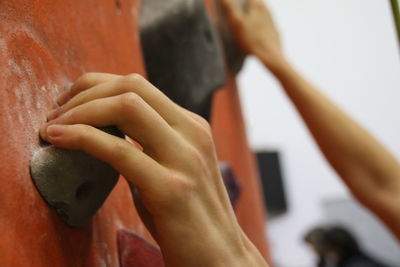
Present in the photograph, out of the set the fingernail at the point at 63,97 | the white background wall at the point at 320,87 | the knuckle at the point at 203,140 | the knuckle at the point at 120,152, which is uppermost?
the fingernail at the point at 63,97

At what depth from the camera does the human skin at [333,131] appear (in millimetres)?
966

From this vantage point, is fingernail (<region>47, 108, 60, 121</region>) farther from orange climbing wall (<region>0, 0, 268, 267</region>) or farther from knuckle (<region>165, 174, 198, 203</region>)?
knuckle (<region>165, 174, 198, 203</region>)

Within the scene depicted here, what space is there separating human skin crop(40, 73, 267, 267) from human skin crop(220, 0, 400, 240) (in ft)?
2.11

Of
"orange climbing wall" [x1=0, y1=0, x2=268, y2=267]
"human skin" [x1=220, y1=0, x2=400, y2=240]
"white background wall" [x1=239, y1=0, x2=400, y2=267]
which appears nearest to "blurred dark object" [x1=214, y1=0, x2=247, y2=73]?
"human skin" [x1=220, y1=0, x2=400, y2=240]

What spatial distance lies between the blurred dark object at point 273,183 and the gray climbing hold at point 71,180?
3.16m

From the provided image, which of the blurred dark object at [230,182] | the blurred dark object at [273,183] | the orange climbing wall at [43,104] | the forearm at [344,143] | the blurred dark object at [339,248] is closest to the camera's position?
the orange climbing wall at [43,104]

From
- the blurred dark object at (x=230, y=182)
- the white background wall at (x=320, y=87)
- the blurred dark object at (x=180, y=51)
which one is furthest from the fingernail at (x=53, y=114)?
the white background wall at (x=320, y=87)

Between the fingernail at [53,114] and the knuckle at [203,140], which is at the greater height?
the fingernail at [53,114]

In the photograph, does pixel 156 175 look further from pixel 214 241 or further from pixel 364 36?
pixel 364 36

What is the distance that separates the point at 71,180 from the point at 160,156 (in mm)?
75

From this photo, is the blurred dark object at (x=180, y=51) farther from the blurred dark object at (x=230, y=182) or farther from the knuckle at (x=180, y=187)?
the knuckle at (x=180, y=187)

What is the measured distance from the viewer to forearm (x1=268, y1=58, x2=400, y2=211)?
97cm

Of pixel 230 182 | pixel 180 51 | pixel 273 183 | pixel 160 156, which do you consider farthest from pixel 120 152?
pixel 273 183

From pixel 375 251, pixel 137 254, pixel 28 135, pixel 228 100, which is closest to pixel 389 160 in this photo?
pixel 228 100
